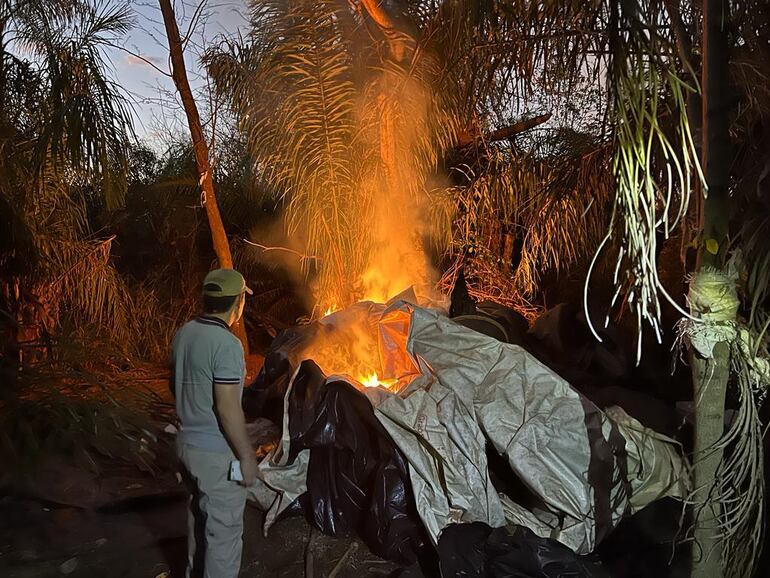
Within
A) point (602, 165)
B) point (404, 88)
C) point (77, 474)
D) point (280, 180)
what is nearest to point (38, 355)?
point (77, 474)

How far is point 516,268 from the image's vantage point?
6.38m

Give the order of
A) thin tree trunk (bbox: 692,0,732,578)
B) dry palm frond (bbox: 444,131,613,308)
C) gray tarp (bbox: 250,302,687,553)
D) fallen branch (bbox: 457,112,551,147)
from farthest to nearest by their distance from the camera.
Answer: fallen branch (bbox: 457,112,551,147) → dry palm frond (bbox: 444,131,613,308) → gray tarp (bbox: 250,302,687,553) → thin tree trunk (bbox: 692,0,732,578)

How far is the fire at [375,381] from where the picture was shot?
4.00 metres

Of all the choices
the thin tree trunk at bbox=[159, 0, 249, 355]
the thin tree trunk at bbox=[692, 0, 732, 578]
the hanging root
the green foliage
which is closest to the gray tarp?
the hanging root

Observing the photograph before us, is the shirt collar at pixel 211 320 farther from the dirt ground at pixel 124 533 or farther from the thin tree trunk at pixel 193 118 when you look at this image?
the thin tree trunk at pixel 193 118

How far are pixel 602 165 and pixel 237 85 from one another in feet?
10.3

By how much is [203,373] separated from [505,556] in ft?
5.06

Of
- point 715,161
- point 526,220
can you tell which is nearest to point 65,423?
point 715,161

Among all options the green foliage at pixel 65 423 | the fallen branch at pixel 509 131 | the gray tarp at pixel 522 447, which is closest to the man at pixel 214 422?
the gray tarp at pixel 522 447

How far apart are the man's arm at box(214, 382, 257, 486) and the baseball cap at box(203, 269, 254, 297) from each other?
15.5 inches

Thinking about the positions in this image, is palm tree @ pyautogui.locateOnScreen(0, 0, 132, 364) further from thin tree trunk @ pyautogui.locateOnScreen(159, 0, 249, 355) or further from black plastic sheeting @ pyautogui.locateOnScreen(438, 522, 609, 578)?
black plastic sheeting @ pyautogui.locateOnScreen(438, 522, 609, 578)

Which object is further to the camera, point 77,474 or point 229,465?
point 77,474

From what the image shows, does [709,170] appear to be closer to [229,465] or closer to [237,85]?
[229,465]

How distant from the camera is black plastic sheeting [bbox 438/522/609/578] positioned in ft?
8.64
